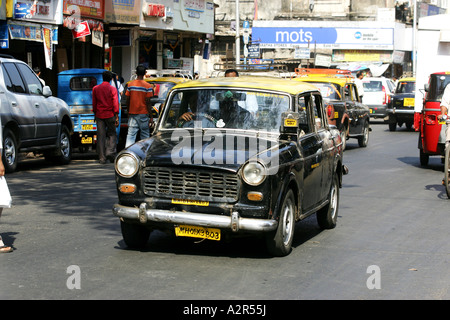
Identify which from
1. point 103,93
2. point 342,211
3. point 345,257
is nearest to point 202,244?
point 345,257

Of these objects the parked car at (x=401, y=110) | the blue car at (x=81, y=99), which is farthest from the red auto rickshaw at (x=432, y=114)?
the parked car at (x=401, y=110)

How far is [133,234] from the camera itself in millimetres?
8055

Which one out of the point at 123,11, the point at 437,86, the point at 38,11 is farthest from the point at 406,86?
the point at 38,11

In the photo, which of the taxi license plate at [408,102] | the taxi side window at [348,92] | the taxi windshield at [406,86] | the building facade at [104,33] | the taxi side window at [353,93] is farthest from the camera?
the taxi windshield at [406,86]

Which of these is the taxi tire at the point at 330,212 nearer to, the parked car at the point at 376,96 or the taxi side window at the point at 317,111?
the taxi side window at the point at 317,111

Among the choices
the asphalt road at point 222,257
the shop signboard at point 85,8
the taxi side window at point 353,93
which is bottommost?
the asphalt road at point 222,257

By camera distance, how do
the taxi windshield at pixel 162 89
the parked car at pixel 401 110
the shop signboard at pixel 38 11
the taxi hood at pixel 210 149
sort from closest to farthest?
the taxi hood at pixel 210 149
the taxi windshield at pixel 162 89
the shop signboard at pixel 38 11
the parked car at pixel 401 110

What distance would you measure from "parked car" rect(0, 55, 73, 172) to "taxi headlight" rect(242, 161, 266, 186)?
8.06 metres

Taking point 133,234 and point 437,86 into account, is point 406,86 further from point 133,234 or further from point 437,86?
point 133,234

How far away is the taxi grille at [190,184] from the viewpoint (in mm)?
7516

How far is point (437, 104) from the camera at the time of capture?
16.8 metres

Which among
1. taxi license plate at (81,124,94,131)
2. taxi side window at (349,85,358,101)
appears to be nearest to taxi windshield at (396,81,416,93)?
taxi side window at (349,85,358,101)

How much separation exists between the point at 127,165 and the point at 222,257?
1271mm

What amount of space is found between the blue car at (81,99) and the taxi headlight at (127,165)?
10.7 metres
